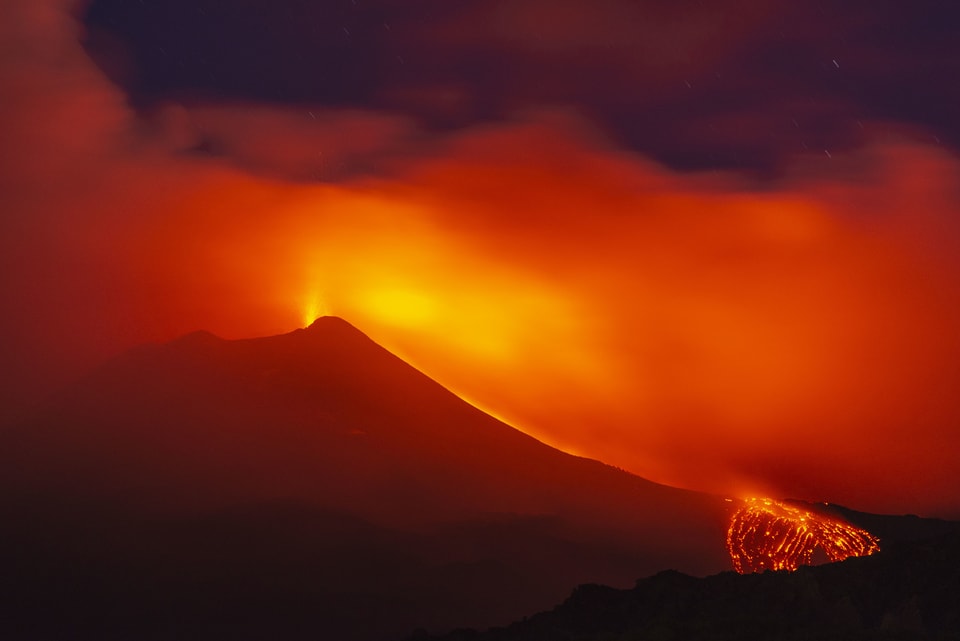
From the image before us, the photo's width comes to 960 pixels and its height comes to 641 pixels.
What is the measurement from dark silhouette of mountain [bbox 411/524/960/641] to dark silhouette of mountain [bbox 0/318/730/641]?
127ft

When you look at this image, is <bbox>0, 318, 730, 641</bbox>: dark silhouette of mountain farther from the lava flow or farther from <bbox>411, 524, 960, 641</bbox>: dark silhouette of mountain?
<bbox>411, 524, 960, 641</bbox>: dark silhouette of mountain

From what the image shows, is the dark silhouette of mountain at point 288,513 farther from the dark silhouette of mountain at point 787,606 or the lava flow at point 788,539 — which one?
the dark silhouette of mountain at point 787,606

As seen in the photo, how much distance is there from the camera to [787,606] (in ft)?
170

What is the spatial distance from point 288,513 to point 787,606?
298 feet

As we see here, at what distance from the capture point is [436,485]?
5551 inches

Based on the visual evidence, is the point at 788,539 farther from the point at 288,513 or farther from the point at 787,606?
the point at 288,513

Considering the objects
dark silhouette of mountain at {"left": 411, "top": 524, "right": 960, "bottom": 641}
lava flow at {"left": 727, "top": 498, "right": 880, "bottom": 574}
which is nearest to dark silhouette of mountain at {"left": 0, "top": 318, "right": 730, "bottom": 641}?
lava flow at {"left": 727, "top": 498, "right": 880, "bottom": 574}

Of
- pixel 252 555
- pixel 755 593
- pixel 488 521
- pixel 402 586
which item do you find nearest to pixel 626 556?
pixel 488 521

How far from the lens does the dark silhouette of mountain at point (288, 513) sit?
359 feet

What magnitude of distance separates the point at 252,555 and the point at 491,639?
62.4 m

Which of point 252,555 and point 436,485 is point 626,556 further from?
point 252,555

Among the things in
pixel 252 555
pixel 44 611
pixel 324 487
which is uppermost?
pixel 324 487

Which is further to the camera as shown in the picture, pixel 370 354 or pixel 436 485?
pixel 370 354

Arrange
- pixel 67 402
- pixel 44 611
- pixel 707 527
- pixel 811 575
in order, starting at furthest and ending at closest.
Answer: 1. pixel 67 402
2. pixel 707 527
3. pixel 44 611
4. pixel 811 575
